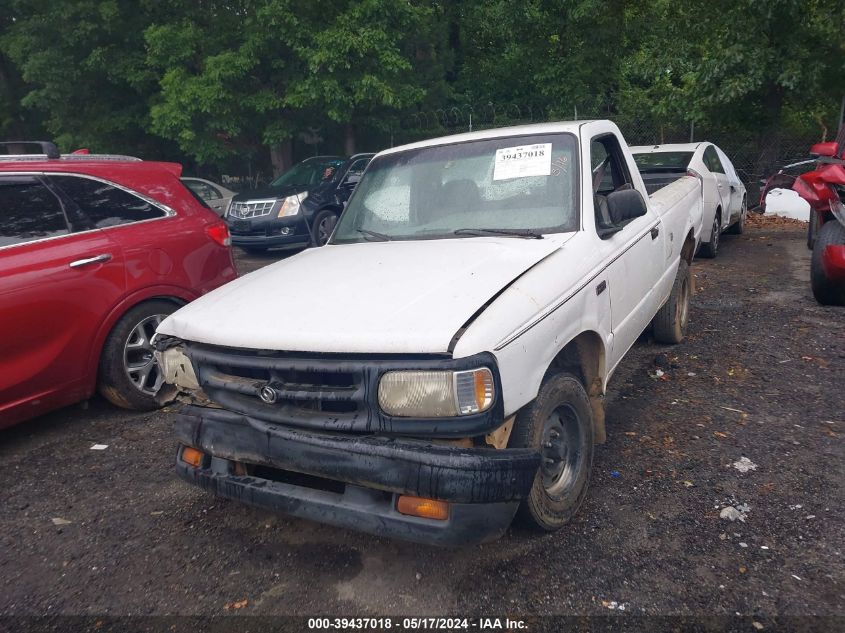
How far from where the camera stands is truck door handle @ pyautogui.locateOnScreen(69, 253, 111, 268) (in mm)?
4340

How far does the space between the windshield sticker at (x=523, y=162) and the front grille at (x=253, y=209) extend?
805 centimetres

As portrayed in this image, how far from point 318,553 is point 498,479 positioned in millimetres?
1114

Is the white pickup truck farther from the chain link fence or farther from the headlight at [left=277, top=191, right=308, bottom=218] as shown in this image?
the chain link fence

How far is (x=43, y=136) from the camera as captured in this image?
22.3m

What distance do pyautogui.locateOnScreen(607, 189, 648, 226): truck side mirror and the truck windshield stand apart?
0.74ft

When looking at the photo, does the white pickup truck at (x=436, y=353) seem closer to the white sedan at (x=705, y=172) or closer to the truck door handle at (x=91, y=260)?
the truck door handle at (x=91, y=260)

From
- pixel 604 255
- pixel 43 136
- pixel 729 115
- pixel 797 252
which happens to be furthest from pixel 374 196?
pixel 43 136

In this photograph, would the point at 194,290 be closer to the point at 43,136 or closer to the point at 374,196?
the point at 374,196

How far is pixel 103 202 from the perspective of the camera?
15.6 ft

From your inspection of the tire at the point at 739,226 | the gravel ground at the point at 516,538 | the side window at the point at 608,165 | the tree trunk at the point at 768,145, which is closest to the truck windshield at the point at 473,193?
the side window at the point at 608,165

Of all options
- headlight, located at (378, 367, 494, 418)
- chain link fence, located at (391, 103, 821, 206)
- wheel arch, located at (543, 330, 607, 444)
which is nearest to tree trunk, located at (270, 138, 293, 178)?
chain link fence, located at (391, 103, 821, 206)

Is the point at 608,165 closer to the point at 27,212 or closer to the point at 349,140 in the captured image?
the point at 27,212

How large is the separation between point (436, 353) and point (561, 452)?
40.3 inches

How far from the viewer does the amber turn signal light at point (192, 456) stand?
298 centimetres
